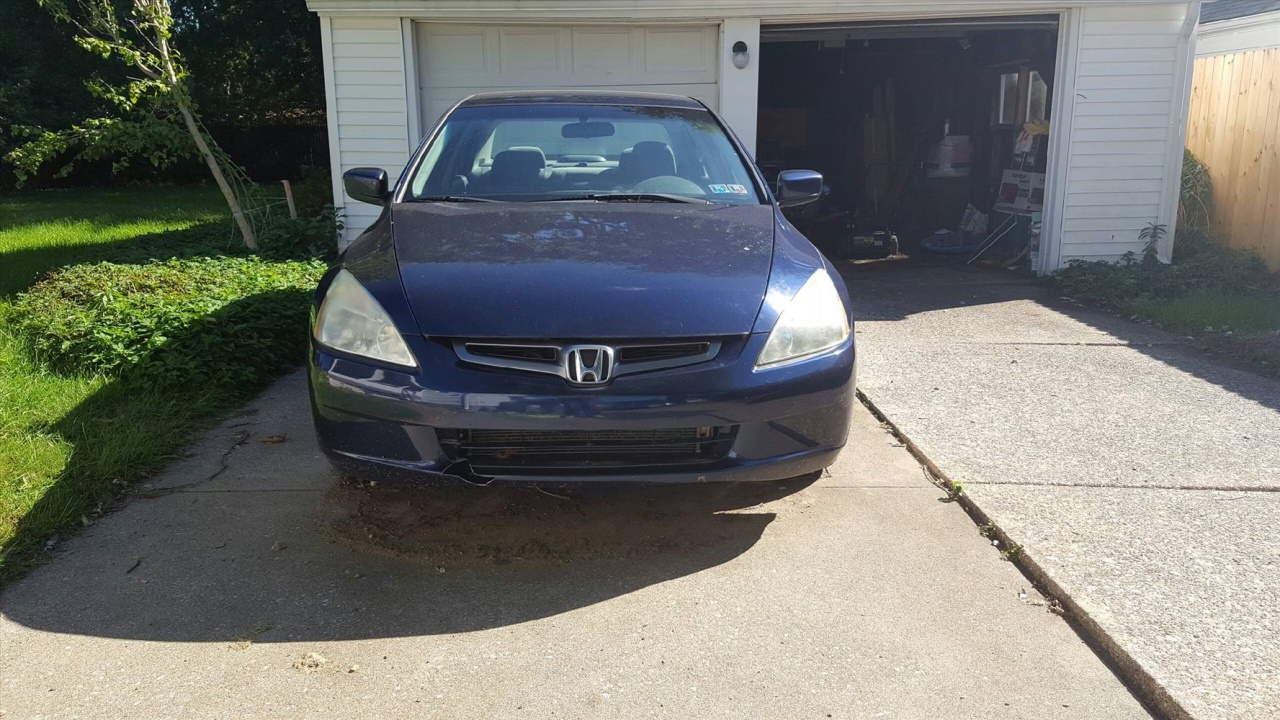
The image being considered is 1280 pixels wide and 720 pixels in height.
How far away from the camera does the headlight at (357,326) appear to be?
3.07m

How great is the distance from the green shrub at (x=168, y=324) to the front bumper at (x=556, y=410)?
7.71 feet

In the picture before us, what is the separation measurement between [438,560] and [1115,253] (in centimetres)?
801

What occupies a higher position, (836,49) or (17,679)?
(836,49)

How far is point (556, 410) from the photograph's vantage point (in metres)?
2.92

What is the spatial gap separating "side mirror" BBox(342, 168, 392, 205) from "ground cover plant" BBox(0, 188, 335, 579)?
4.28 ft

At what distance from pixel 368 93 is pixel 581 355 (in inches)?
256

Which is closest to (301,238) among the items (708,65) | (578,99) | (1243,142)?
(708,65)

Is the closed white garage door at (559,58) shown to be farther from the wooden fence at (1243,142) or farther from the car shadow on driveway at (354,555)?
the car shadow on driveway at (354,555)

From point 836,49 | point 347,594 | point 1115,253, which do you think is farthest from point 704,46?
point 347,594

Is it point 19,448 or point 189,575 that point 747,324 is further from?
point 19,448

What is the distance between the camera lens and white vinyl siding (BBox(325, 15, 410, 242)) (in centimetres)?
853

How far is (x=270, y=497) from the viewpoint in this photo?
12.6 feet

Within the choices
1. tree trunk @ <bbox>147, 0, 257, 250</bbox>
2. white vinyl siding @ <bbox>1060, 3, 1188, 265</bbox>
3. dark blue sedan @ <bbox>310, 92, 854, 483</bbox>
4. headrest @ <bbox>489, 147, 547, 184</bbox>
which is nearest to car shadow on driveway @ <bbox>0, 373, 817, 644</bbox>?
dark blue sedan @ <bbox>310, 92, 854, 483</bbox>

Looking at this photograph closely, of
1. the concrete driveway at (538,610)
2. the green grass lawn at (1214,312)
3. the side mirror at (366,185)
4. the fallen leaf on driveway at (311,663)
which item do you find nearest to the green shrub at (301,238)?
the side mirror at (366,185)
